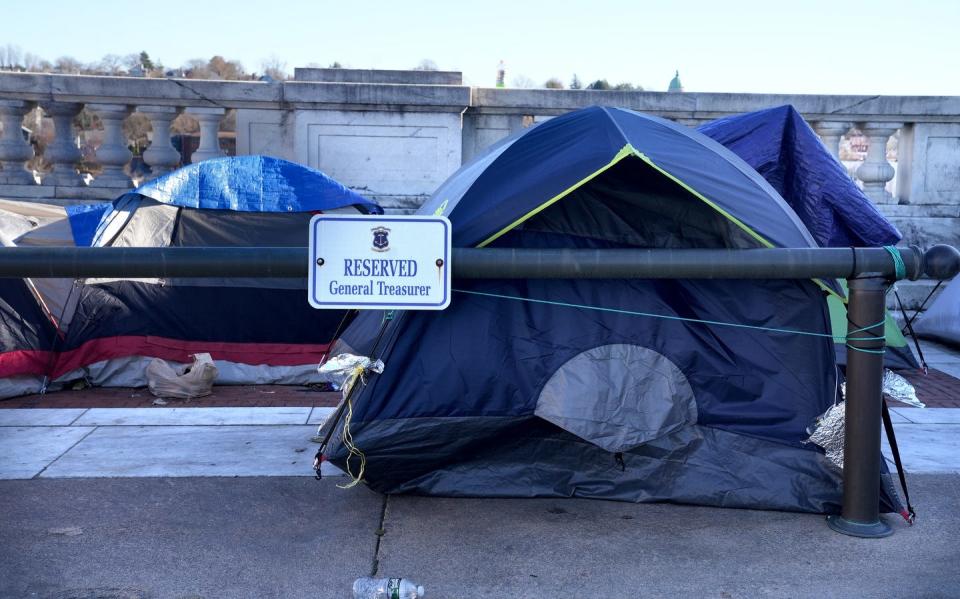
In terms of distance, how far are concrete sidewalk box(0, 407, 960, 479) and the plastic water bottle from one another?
1.54m

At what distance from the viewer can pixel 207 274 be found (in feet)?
14.5

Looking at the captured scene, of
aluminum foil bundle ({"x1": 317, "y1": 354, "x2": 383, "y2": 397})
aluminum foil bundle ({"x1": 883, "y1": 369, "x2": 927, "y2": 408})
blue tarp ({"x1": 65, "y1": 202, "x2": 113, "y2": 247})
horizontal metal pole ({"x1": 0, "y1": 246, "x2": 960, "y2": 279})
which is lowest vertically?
aluminum foil bundle ({"x1": 883, "y1": 369, "x2": 927, "y2": 408})

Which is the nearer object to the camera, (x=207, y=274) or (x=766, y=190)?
(x=207, y=274)

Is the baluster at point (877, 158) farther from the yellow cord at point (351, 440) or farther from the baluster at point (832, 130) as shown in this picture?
the yellow cord at point (351, 440)

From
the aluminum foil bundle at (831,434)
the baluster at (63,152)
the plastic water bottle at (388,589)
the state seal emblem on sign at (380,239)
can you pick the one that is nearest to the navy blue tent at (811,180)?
the aluminum foil bundle at (831,434)

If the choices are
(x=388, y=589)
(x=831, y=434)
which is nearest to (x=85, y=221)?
(x=388, y=589)

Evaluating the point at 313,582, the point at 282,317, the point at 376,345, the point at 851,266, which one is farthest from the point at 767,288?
the point at 282,317

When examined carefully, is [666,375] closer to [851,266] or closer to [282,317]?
[851,266]

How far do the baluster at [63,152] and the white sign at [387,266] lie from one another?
6.14m

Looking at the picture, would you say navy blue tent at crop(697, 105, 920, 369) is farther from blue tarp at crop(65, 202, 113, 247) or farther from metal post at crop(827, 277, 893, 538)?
blue tarp at crop(65, 202, 113, 247)

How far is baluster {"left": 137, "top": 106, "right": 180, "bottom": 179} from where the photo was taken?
9617 millimetres

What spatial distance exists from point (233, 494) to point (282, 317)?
2.74 metres

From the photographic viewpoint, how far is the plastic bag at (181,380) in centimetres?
711

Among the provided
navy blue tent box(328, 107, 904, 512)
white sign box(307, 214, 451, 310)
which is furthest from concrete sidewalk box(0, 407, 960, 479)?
white sign box(307, 214, 451, 310)
